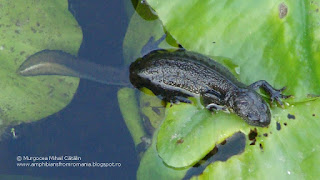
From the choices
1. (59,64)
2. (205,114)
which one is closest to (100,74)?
(59,64)

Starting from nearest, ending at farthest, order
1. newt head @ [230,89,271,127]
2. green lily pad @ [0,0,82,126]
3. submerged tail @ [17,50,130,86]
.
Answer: newt head @ [230,89,271,127] < green lily pad @ [0,0,82,126] < submerged tail @ [17,50,130,86]

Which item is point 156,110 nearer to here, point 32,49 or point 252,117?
point 252,117

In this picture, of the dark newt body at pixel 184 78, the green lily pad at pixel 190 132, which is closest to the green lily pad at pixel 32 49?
the dark newt body at pixel 184 78

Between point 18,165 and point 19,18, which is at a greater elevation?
point 19,18

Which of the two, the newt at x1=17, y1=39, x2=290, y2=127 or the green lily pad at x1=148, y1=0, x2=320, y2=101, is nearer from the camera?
the green lily pad at x1=148, y1=0, x2=320, y2=101

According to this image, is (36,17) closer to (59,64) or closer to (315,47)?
(59,64)

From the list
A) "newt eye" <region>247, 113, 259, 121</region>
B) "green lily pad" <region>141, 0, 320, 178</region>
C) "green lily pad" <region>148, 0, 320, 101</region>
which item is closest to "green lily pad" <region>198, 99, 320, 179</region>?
"green lily pad" <region>141, 0, 320, 178</region>

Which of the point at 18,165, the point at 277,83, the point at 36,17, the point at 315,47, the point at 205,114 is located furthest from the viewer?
the point at 18,165

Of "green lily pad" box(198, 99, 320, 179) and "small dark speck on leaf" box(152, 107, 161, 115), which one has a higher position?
"green lily pad" box(198, 99, 320, 179)

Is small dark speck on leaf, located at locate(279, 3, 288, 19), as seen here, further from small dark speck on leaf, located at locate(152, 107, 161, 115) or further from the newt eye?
small dark speck on leaf, located at locate(152, 107, 161, 115)
